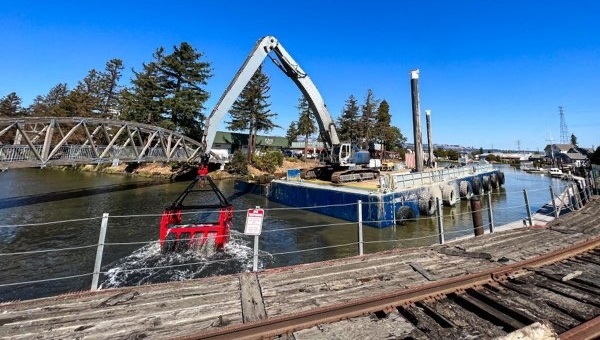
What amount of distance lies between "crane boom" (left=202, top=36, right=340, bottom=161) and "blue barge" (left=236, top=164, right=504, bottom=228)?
6034 millimetres

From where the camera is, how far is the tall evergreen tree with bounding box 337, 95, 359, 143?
7425cm

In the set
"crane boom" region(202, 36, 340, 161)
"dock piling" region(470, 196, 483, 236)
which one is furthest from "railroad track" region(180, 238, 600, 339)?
"crane boom" region(202, 36, 340, 161)

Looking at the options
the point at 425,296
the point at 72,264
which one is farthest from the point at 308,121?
the point at 425,296

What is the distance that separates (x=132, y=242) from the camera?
13.0 meters

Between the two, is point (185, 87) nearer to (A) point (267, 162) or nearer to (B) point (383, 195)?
(A) point (267, 162)

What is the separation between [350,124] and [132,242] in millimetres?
67061

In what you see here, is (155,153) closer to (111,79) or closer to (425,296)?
(425,296)

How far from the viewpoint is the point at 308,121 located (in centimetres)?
6838

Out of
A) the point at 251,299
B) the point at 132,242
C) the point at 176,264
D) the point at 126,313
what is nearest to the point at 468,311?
the point at 251,299

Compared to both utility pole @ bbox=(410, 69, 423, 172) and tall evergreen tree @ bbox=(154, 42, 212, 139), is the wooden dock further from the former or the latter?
tall evergreen tree @ bbox=(154, 42, 212, 139)

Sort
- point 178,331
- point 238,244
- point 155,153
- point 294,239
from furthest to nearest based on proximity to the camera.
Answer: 1. point 155,153
2. point 294,239
3. point 238,244
4. point 178,331

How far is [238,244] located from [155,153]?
27.7 metres

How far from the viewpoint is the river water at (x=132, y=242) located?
902 centimetres

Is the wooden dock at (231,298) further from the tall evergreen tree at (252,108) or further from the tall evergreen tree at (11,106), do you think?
the tall evergreen tree at (11,106)
